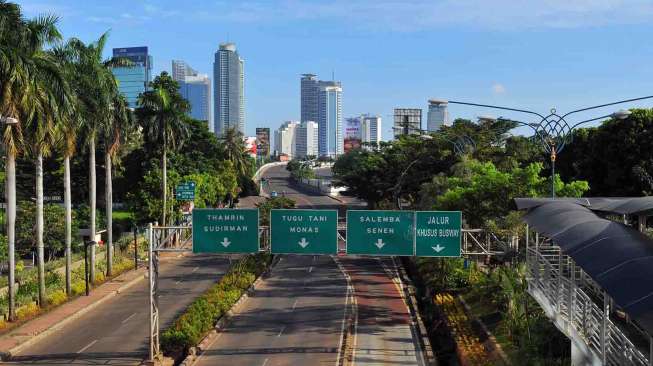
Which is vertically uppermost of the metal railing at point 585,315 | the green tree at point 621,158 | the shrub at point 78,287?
the green tree at point 621,158

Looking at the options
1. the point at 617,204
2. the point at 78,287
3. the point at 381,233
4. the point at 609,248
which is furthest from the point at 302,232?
the point at 78,287

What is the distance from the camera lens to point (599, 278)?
11.3m

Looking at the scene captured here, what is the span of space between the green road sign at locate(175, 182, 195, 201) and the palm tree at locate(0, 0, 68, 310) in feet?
83.9

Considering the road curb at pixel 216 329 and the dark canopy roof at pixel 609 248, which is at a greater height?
the dark canopy roof at pixel 609 248

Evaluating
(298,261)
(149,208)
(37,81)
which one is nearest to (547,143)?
(37,81)

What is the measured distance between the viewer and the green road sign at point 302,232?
25000 mm

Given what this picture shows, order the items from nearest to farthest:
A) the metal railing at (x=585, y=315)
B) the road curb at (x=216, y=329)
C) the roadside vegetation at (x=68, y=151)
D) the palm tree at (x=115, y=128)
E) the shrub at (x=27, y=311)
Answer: the metal railing at (x=585, y=315) < the road curb at (x=216, y=329) < the roadside vegetation at (x=68, y=151) < the shrub at (x=27, y=311) < the palm tree at (x=115, y=128)

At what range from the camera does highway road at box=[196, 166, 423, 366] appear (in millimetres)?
24719

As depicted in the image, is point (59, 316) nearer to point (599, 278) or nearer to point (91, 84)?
point (91, 84)

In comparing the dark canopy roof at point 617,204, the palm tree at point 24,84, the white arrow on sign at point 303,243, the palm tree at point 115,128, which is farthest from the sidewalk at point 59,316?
the dark canopy roof at point 617,204

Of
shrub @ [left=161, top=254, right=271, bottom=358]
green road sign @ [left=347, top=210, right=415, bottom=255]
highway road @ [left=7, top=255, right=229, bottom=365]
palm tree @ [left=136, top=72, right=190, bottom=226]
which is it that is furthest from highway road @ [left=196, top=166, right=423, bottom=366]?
palm tree @ [left=136, top=72, right=190, bottom=226]

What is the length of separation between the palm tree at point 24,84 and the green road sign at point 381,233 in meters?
14.4

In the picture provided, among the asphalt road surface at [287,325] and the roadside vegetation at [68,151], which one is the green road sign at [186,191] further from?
the asphalt road surface at [287,325]

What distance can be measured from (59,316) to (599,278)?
2778cm
